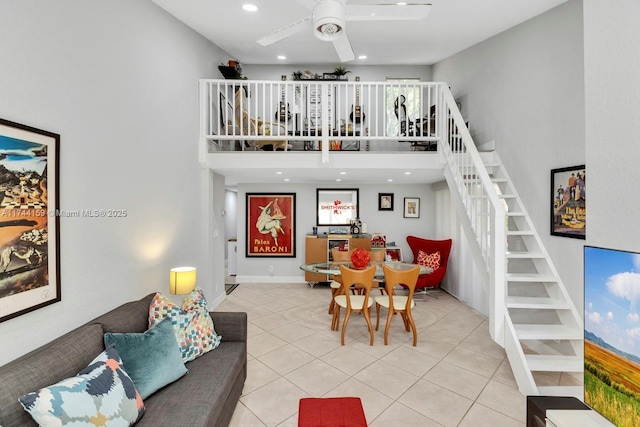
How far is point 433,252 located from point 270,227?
3.30 meters

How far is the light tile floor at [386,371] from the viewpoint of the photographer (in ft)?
7.09

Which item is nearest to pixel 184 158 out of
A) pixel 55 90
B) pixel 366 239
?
pixel 55 90

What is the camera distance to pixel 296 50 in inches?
184

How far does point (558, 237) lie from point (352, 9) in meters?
3.01

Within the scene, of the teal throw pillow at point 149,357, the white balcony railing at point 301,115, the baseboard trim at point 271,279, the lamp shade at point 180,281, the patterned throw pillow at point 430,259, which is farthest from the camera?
the baseboard trim at point 271,279

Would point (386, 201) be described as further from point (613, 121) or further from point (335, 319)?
point (613, 121)

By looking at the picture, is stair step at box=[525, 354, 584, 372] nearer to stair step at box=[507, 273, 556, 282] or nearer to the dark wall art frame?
stair step at box=[507, 273, 556, 282]

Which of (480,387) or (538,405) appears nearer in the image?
(538,405)

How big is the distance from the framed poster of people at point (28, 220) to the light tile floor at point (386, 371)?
155 cm

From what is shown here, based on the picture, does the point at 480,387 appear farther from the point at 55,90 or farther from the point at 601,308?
the point at 55,90

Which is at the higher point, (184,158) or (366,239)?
(184,158)

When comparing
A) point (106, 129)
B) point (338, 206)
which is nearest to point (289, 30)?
point (106, 129)

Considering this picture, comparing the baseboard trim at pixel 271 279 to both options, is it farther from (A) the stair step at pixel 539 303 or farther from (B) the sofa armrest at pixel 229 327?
(A) the stair step at pixel 539 303

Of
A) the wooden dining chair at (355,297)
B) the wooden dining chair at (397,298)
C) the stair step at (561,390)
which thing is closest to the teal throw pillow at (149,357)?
the wooden dining chair at (355,297)
